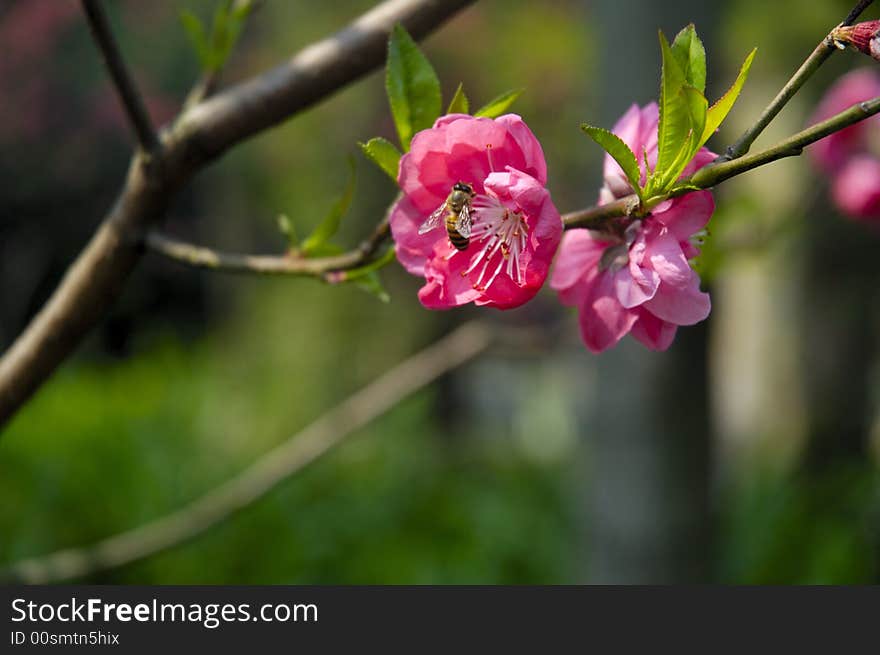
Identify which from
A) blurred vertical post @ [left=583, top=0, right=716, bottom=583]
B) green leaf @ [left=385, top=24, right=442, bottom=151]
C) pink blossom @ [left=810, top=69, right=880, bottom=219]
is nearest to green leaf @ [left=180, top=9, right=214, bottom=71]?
green leaf @ [left=385, top=24, right=442, bottom=151]

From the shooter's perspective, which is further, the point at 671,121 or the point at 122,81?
the point at 122,81

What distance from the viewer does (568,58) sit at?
18.9 feet

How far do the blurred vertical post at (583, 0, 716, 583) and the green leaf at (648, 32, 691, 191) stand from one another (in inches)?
51.9

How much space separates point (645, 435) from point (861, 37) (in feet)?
5.06

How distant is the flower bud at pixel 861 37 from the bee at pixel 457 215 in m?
0.24

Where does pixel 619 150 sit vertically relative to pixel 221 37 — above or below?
below

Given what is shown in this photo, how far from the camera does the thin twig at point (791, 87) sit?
505 mm

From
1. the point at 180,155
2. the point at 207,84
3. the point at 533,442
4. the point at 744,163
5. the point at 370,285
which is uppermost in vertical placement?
the point at 533,442

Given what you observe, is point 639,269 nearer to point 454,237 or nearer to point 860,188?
point 454,237

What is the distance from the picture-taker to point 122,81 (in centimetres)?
84

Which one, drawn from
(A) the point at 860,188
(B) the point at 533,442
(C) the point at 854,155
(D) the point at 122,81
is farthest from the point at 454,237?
(B) the point at 533,442

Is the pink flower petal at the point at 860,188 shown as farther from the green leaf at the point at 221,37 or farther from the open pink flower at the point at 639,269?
the green leaf at the point at 221,37

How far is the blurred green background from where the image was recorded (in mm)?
2016

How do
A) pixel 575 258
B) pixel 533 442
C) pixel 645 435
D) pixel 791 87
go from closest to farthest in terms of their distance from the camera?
pixel 791 87 → pixel 575 258 → pixel 645 435 → pixel 533 442
